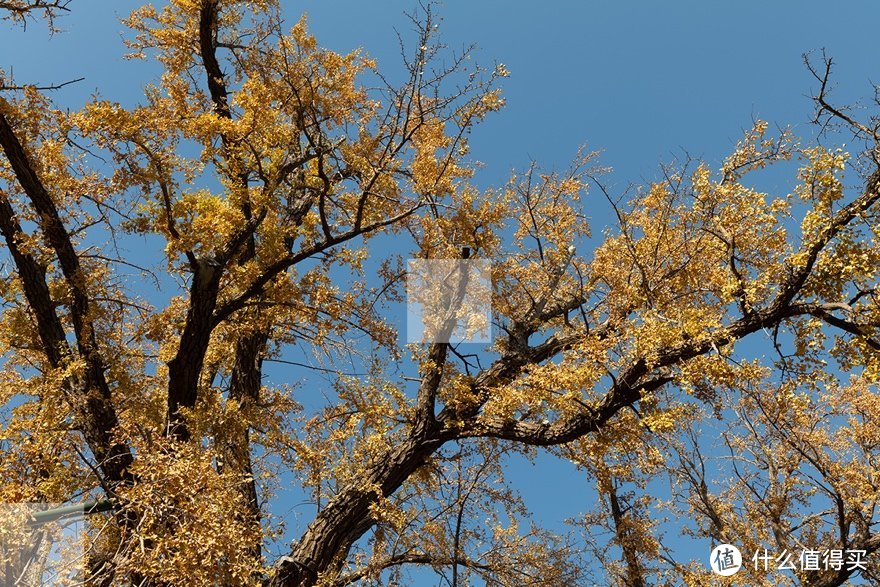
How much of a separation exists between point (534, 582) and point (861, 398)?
6.63m

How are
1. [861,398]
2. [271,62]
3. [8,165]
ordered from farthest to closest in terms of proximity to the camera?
[861,398]
[271,62]
[8,165]

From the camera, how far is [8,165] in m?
6.73

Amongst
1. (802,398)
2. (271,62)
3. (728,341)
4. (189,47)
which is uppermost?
(189,47)

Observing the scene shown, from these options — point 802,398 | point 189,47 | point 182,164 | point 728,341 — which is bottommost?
point 802,398

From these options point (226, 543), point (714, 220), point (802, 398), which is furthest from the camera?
point (714, 220)

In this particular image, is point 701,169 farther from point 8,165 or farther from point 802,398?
point 8,165

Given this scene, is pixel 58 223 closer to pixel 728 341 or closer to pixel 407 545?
pixel 407 545

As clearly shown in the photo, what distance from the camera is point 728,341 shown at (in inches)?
224

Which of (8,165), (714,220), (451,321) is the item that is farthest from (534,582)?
(8,165)

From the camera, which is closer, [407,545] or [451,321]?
[451,321]

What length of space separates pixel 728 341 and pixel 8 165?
7886 millimetres

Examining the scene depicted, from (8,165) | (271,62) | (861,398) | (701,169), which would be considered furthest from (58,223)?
(861,398)

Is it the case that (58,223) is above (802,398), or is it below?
above

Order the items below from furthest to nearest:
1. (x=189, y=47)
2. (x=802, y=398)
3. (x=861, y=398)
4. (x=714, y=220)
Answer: (x=861, y=398) → (x=189, y=47) → (x=714, y=220) → (x=802, y=398)
